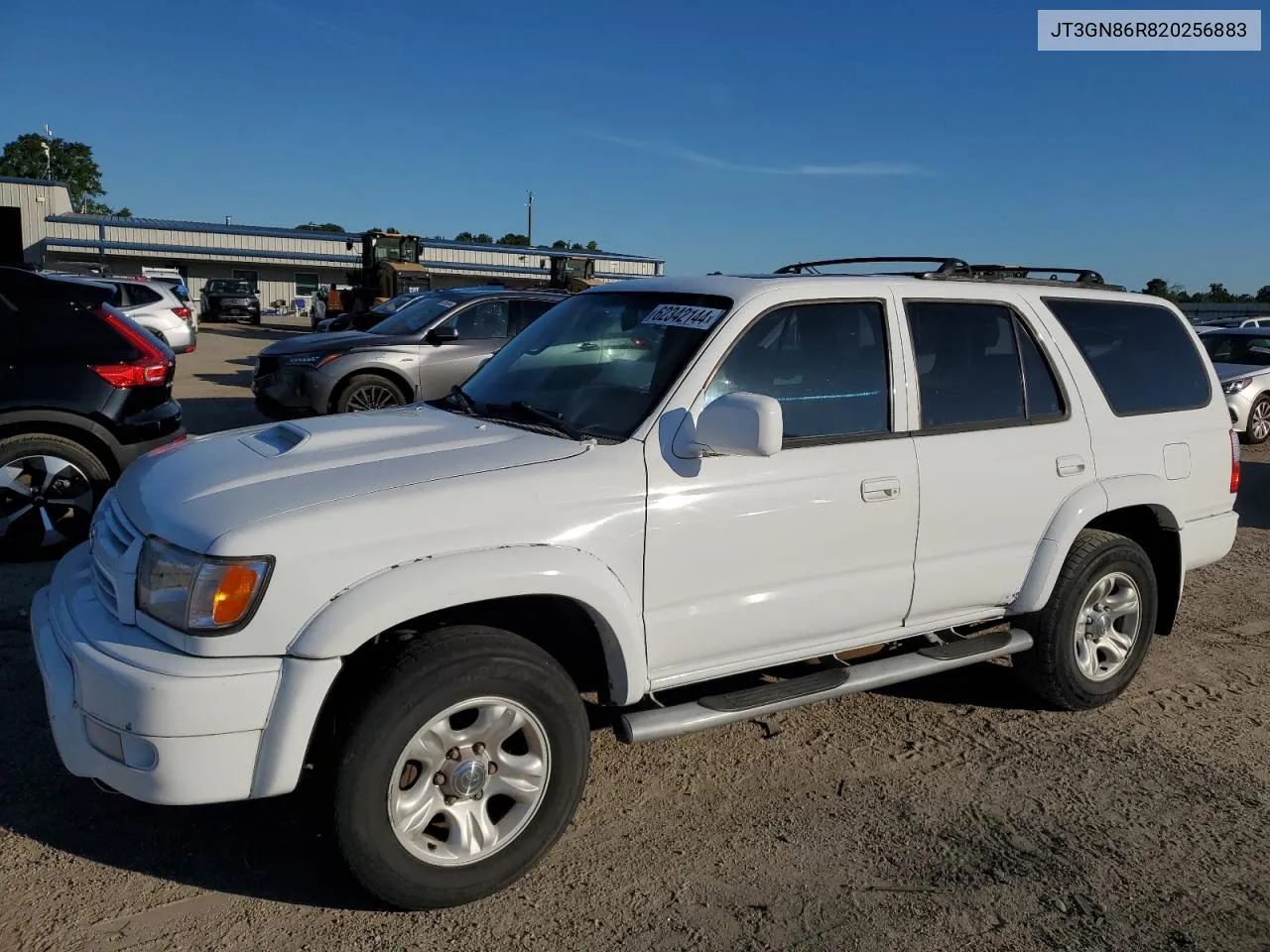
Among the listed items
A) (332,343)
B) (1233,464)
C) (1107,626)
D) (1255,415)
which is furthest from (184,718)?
(1255,415)

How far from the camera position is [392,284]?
27.8 metres

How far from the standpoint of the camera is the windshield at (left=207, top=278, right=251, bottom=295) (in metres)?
40.1

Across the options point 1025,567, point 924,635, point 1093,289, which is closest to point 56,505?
point 924,635

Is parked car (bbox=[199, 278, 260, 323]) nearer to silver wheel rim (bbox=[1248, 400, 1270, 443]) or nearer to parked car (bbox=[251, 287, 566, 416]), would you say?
parked car (bbox=[251, 287, 566, 416])

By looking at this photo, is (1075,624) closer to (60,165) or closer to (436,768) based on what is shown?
(436,768)

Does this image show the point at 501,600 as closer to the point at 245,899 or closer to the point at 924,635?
the point at 245,899

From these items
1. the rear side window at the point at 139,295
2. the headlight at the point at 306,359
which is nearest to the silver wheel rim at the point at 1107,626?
the headlight at the point at 306,359

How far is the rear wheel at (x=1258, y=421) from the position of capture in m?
13.4

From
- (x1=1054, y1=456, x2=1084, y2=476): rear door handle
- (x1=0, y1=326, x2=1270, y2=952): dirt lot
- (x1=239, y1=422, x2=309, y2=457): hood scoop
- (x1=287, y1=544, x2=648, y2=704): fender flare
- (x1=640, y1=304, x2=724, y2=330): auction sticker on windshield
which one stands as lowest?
(x1=0, y1=326, x2=1270, y2=952): dirt lot

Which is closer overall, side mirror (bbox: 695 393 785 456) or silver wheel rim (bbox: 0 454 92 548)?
side mirror (bbox: 695 393 785 456)

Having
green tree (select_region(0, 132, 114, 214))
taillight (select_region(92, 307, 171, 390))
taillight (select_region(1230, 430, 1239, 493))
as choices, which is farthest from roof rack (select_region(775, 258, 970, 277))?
green tree (select_region(0, 132, 114, 214))

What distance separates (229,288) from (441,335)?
33.2 meters

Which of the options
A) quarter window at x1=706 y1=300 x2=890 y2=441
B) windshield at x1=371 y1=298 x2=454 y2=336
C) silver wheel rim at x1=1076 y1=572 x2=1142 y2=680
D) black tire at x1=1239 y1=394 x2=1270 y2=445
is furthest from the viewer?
black tire at x1=1239 y1=394 x2=1270 y2=445

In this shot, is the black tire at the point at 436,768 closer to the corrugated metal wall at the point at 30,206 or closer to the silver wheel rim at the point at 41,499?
the silver wheel rim at the point at 41,499
